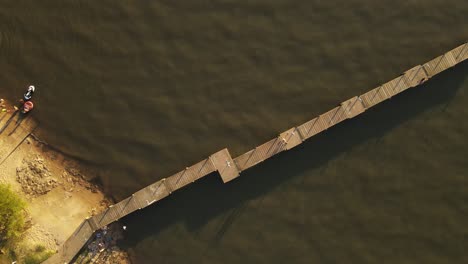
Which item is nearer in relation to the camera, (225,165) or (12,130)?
(225,165)

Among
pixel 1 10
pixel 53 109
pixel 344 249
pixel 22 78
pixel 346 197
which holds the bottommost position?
pixel 344 249

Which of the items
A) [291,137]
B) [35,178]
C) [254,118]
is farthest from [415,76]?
[35,178]

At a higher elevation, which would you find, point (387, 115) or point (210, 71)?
point (210, 71)

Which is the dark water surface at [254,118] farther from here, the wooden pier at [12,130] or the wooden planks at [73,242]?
the wooden planks at [73,242]

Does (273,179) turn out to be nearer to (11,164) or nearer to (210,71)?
(210,71)

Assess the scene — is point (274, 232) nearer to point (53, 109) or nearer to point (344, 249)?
point (344, 249)

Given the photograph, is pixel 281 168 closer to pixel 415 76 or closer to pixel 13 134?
pixel 415 76

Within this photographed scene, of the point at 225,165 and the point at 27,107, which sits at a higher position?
the point at 27,107

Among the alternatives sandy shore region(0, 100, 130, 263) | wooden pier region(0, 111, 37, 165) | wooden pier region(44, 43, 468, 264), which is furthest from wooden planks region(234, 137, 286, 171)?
wooden pier region(0, 111, 37, 165)

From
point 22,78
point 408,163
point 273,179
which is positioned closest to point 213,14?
point 273,179
